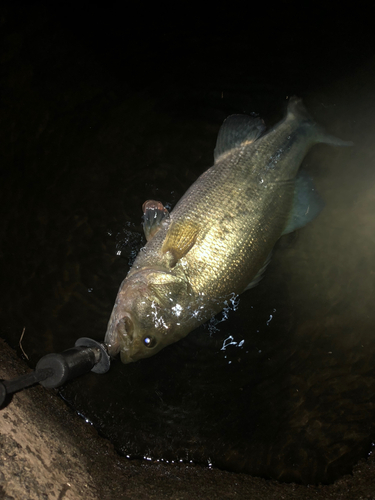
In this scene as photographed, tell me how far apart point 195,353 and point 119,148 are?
7.66 ft

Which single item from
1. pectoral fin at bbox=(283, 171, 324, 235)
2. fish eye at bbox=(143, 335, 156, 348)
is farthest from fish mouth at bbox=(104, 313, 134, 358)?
pectoral fin at bbox=(283, 171, 324, 235)

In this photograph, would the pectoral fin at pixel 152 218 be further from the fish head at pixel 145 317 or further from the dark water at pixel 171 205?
the fish head at pixel 145 317

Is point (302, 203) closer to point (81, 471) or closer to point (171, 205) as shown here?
point (171, 205)

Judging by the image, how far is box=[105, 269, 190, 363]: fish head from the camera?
254 cm

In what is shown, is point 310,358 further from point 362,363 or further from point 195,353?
point 195,353

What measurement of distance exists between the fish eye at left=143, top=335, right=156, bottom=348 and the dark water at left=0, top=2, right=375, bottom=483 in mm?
810

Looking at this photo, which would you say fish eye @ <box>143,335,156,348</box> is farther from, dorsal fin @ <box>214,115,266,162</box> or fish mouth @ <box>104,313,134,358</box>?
dorsal fin @ <box>214,115,266,162</box>

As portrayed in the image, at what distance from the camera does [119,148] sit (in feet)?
11.1

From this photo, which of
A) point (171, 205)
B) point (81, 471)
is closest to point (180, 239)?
point (171, 205)

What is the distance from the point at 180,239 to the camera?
2.65m

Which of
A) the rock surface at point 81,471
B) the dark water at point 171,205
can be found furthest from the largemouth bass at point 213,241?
the rock surface at point 81,471

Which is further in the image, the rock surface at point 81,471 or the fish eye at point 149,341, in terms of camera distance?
the fish eye at point 149,341

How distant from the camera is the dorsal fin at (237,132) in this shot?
3037 millimetres

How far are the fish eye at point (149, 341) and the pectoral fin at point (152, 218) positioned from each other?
90cm
